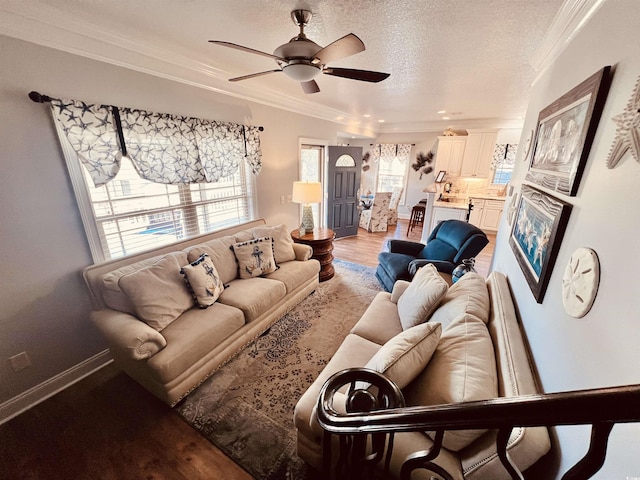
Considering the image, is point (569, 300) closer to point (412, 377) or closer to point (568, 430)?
point (568, 430)

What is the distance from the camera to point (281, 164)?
13.2 ft

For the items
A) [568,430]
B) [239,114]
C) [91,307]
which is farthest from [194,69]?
[568,430]

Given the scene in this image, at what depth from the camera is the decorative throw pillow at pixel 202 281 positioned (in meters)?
2.25

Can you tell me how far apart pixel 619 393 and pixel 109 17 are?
2945 millimetres

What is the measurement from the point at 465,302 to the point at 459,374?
64 cm

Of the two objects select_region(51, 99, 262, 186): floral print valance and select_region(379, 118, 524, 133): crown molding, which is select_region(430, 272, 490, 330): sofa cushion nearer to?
select_region(51, 99, 262, 186): floral print valance

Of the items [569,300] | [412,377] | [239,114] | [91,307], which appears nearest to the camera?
[569,300]

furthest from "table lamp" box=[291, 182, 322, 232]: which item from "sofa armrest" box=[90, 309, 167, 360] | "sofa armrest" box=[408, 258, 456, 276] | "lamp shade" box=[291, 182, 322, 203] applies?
"sofa armrest" box=[90, 309, 167, 360]

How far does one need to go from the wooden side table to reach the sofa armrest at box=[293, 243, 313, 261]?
0.19 m

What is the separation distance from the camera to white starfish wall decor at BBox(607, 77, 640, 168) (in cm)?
71

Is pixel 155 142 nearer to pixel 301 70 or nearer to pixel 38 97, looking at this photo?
pixel 38 97

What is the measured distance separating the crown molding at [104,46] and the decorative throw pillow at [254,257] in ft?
5.86

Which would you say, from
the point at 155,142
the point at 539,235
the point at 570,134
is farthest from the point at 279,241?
the point at 570,134

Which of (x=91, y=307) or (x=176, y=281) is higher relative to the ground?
(x=176, y=281)
